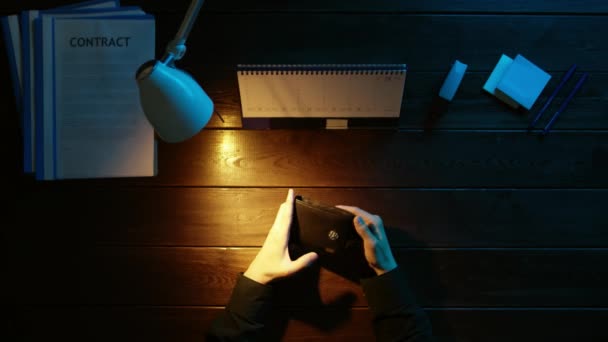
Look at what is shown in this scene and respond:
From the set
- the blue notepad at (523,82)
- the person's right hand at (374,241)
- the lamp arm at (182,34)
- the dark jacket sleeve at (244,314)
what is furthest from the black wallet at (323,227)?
the blue notepad at (523,82)

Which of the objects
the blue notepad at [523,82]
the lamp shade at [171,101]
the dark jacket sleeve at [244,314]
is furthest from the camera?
the blue notepad at [523,82]

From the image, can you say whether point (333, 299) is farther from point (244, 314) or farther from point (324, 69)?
point (324, 69)

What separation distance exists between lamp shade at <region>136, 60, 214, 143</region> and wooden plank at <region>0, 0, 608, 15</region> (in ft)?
1.43

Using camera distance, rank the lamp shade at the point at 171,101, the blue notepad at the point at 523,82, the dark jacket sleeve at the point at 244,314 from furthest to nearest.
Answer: the blue notepad at the point at 523,82
the dark jacket sleeve at the point at 244,314
the lamp shade at the point at 171,101

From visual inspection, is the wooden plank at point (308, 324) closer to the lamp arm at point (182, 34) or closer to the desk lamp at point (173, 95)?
the desk lamp at point (173, 95)

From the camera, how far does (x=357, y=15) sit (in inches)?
39.7

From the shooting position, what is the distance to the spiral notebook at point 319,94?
0.91 meters

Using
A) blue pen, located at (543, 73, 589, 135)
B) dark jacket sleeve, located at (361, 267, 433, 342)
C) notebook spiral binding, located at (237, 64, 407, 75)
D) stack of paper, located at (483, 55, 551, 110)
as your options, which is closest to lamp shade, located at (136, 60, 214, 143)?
notebook spiral binding, located at (237, 64, 407, 75)

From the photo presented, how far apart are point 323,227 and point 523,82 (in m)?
0.66

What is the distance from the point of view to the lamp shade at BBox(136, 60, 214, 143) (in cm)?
61

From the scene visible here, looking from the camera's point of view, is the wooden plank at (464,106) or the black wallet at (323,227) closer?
the black wallet at (323,227)

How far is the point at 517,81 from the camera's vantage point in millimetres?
1001

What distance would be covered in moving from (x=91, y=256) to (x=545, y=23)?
1.39 m

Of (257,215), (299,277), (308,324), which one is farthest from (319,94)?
(308,324)
